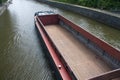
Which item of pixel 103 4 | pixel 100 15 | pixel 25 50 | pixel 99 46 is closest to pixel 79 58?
pixel 99 46

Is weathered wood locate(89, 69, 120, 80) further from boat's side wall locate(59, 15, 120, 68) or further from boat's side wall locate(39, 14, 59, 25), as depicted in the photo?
boat's side wall locate(39, 14, 59, 25)

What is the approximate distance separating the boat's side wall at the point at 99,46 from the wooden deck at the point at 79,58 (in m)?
0.30

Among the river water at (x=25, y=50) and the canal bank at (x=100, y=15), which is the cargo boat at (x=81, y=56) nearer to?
the river water at (x=25, y=50)

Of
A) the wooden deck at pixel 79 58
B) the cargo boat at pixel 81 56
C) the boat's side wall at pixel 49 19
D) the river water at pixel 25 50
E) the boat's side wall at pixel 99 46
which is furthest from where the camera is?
the boat's side wall at pixel 49 19

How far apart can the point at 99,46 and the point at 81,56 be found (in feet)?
3.95

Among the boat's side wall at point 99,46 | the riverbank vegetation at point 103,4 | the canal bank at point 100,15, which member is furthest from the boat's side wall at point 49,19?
the riverbank vegetation at point 103,4

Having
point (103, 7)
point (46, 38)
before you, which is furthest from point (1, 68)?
point (103, 7)

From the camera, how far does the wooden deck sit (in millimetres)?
8062

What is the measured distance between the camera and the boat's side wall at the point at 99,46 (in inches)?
326

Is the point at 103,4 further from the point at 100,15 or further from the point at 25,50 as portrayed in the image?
the point at 25,50

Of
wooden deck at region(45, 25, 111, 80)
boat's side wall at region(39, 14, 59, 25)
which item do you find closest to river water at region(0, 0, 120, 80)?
wooden deck at region(45, 25, 111, 80)

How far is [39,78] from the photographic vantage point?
28.8 ft

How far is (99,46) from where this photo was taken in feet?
31.4

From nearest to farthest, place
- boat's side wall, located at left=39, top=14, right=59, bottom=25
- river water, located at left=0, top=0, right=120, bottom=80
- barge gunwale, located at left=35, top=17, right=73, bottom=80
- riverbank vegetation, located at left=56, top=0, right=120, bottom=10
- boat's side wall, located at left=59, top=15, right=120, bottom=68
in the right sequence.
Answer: barge gunwale, located at left=35, top=17, right=73, bottom=80 < boat's side wall, located at left=59, top=15, right=120, bottom=68 < river water, located at left=0, top=0, right=120, bottom=80 < boat's side wall, located at left=39, top=14, right=59, bottom=25 < riverbank vegetation, located at left=56, top=0, right=120, bottom=10
